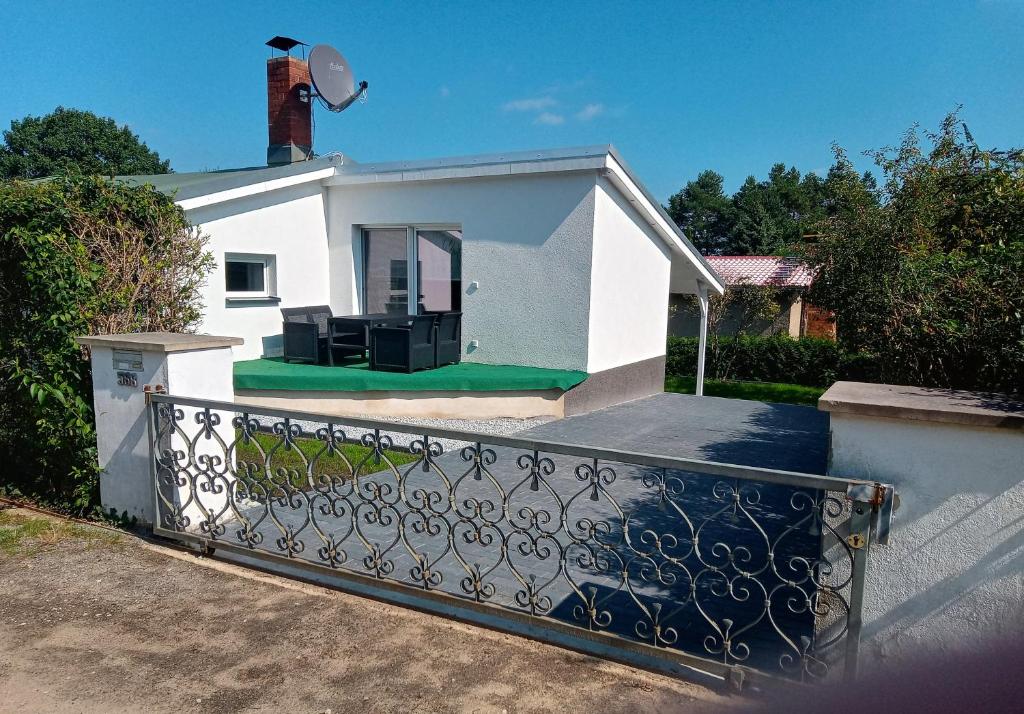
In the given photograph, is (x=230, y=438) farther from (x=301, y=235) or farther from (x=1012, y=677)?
(x=301, y=235)

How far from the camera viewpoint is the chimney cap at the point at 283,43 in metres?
12.7

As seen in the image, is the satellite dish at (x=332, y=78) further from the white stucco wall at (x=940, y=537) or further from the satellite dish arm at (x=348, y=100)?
the white stucco wall at (x=940, y=537)

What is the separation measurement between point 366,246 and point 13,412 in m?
6.93

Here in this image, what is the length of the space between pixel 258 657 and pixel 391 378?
599cm

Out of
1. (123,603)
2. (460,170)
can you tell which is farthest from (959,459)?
(460,170)

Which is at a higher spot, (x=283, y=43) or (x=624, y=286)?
(x=283, y=43)

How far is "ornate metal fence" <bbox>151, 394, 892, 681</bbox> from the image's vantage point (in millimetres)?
2926

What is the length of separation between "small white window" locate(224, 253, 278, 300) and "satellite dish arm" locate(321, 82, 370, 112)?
12.9ft

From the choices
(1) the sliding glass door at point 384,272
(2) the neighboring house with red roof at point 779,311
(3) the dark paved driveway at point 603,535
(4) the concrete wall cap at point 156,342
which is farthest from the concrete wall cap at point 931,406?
(2) the neighboring house with red roof at point 779,311

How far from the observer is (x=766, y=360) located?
64.7 ft

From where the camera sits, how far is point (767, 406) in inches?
502

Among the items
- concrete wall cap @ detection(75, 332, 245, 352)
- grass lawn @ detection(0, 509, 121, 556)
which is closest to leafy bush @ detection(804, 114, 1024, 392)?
concrete wall cap @ detection(75, 332, 245, 352)

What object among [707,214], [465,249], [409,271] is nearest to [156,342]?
[465,249]

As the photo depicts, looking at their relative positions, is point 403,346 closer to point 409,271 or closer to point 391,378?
point 391,378
